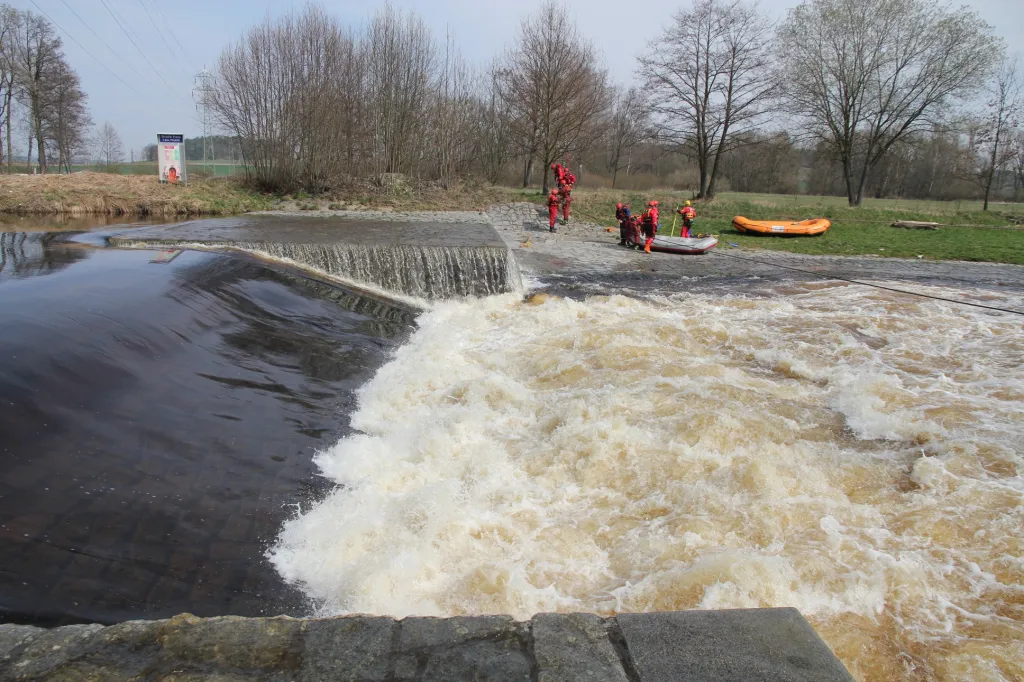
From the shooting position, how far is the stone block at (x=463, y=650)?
6.28 feet

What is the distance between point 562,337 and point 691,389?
289 cm

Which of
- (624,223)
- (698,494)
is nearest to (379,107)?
(624,223)

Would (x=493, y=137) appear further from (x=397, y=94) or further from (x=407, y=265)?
(x=407, y=265)

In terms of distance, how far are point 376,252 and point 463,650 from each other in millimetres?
10700

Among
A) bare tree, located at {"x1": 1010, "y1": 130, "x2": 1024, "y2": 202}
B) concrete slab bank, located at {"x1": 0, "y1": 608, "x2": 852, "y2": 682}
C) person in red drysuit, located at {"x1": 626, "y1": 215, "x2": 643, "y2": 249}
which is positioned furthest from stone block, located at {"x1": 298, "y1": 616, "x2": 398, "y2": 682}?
bare tree, located at {"x1": 1010, "y1": 130, "x2": 1024, "y2": 202}

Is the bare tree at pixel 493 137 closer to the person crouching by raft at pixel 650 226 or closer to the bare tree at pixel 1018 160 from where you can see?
the person crouching by raft at pixel 650 226

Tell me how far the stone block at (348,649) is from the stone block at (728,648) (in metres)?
0.83

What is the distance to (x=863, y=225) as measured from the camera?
2217cm

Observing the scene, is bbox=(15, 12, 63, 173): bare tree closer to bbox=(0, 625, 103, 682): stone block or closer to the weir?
the weir

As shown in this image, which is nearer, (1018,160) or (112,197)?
(112,197)

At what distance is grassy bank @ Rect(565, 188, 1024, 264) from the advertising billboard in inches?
529

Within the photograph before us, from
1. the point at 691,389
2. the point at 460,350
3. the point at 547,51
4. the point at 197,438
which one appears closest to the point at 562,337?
the point at 460,350

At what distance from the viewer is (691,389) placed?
625cm

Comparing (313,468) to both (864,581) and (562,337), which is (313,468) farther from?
(562,337)
